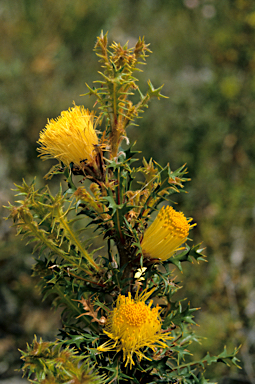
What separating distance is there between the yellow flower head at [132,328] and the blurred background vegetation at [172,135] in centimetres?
307

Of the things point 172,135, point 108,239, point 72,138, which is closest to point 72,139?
point 72,138

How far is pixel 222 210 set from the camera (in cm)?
413

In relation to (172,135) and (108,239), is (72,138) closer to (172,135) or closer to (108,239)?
(108,239)

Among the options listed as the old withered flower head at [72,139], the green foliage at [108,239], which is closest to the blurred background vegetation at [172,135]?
the green foliage at [108,239]

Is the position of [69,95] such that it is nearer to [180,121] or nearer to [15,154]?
[15,154]

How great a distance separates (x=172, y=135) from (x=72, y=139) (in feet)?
15.2

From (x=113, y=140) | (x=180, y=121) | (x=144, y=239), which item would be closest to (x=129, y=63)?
(x=113, y=140)

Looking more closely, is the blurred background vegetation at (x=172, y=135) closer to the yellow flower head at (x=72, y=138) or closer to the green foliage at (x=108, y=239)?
the green foliage at (x=108, y=239)

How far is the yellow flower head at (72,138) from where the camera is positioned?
2.09 feet

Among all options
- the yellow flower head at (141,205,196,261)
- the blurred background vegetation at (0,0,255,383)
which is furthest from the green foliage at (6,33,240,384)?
the blurred background vegetation at (0,0,255,383)

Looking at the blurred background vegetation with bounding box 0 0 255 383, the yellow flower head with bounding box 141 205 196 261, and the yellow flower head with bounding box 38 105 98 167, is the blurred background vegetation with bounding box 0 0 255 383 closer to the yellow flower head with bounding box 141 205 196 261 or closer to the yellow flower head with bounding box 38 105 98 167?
the yellow flower head with bounding box 141 205 196 261

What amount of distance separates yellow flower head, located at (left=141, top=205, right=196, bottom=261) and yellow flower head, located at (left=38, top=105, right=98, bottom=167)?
204 mm

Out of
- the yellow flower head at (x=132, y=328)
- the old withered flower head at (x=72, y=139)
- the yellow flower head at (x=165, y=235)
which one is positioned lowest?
the yellow flower head at (x=132, y=328)

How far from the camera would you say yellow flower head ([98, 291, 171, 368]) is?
1.96 ft
